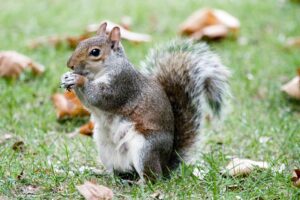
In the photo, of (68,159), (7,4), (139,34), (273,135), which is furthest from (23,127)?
(7,4)

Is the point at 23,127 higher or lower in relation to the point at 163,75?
lower

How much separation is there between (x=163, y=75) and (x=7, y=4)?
339 centimetres

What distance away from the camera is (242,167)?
2.71m

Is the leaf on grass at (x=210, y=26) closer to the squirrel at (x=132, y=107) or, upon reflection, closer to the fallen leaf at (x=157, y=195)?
the squirrel at (x=132, y=107)

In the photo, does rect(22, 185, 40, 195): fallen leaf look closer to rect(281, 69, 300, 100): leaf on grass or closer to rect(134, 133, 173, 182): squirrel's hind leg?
rect(134, 133, 173, 182): squirrel's hind leg

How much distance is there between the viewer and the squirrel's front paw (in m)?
2.62

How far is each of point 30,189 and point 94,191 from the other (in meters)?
0.28

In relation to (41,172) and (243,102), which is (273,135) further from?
(41,172)

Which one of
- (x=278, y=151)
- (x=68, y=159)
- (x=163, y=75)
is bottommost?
(x=278, y=151)

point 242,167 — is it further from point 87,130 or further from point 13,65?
point 13,65

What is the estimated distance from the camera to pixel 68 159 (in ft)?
9.45

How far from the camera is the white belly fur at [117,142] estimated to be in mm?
2646

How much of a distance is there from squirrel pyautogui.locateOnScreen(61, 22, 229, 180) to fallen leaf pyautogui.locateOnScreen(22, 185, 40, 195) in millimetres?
364

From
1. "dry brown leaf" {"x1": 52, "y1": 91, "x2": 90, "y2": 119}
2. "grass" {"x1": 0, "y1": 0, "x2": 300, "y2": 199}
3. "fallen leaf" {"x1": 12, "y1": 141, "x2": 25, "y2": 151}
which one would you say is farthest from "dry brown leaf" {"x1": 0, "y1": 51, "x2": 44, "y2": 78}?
"fallen leaf" {"x1": 12, "y1": 141, "x2": 25, "y2": 151}
